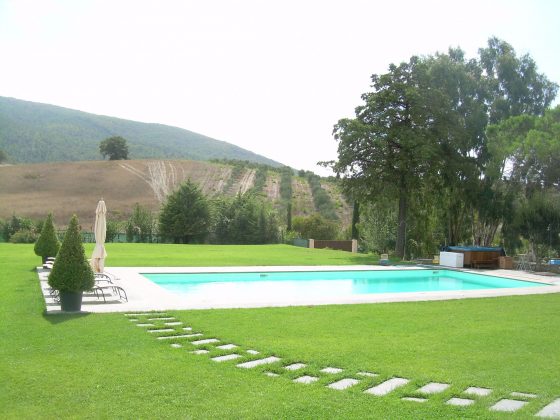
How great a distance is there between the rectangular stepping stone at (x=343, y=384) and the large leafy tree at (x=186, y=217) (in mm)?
37284

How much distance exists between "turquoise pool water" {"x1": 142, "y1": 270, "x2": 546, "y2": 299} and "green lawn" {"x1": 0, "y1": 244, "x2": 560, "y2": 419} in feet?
15.6

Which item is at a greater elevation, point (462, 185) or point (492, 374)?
point (462, 185)

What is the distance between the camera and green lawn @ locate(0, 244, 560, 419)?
4605mm

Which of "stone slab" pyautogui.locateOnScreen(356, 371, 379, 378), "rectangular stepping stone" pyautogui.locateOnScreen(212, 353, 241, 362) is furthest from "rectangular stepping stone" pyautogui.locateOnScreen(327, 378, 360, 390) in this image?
"rectangular stepping stone" pyautogui.locateOnScreen(212, 353, 241, 362)

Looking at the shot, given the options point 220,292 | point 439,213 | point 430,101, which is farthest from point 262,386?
point 439,213

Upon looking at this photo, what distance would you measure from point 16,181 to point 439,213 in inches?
2225

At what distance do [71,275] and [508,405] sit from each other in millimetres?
7105

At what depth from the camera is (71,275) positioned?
9.00m

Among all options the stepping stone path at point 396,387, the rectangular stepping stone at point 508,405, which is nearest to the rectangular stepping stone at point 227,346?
the stepping stone path at point 396,387

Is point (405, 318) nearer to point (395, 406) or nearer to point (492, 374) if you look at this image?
point (492, 374)

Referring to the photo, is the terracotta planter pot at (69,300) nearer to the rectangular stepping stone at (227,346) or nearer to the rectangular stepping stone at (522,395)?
the rectangular stepping stone at (227,346)

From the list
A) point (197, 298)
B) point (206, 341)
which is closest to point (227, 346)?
point (206, 341)

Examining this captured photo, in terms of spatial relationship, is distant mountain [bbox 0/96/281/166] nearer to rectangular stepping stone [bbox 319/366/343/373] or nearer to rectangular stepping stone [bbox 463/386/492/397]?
rectangular stepping stone [bbox 319/366/343/373]

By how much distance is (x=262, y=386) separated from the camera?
17.1 ft
